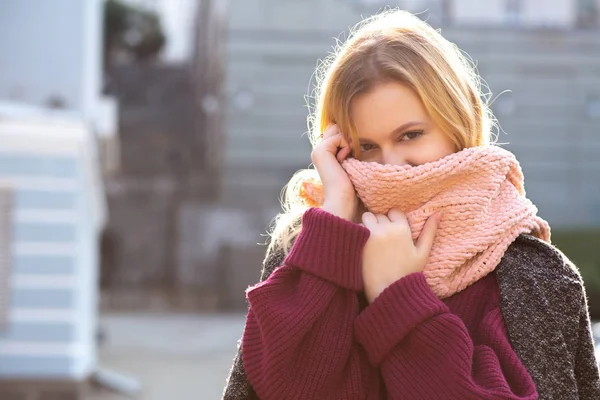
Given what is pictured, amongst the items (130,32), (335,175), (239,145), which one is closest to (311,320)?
(335,175)

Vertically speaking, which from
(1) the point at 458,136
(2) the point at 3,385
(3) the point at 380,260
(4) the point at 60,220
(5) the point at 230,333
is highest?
(1) the point at 458,136

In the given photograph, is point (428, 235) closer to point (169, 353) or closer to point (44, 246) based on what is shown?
point (44, 246)

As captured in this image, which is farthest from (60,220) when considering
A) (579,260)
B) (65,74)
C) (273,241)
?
(579,260)

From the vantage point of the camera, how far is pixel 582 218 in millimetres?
20750

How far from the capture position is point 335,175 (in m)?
1.93

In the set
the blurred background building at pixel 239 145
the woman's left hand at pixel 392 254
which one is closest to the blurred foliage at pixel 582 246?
the blurred background building at pixel 239 145

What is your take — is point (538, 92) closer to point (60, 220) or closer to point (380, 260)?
→ point (60, 220)

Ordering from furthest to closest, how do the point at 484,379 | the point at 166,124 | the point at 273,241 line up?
the point at 166,124, the point at 273,241, the point at 484,379

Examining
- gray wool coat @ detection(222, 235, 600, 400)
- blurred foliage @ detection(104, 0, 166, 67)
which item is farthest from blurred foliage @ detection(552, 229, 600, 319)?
gray wool coat @ detection(222, 235, 600, 400)

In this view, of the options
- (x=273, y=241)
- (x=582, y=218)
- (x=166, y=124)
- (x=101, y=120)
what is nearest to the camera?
(x=273, y=241)

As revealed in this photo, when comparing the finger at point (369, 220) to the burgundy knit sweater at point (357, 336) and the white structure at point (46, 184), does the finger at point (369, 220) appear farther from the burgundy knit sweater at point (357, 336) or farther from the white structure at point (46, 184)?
the white structure at point (46, 184)

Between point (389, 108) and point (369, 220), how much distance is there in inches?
8.7

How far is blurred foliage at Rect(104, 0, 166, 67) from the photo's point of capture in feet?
93.4

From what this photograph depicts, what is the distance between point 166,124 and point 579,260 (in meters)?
11.2
